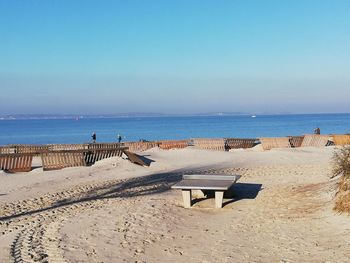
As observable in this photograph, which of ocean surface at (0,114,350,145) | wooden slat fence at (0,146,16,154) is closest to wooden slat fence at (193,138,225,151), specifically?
wooden slat fence at (0,146,16,154)

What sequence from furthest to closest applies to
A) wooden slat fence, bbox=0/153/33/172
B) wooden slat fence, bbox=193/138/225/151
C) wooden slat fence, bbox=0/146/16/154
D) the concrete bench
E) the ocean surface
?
the ocean surface
wooden slat fence, bbox=193/138/225/151
wooden slat fence, bbox=0/146/16/154
wooden slat fence, bbox=0/153/33/172
the concrete bench

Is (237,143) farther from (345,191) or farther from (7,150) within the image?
(345,191)

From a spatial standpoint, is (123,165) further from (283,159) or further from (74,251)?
(74,251)

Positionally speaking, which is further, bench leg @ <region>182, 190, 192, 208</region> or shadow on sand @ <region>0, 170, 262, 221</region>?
shadow on sand @ <region>0, 170, 262, 221</region>

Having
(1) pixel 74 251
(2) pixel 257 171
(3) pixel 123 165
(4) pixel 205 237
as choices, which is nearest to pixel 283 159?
(2) pixel 257 171

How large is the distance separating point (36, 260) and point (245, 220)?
427 centimetres

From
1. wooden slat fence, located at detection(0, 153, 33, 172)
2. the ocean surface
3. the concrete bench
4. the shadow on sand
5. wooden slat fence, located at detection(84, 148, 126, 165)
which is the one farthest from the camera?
the ocean surface

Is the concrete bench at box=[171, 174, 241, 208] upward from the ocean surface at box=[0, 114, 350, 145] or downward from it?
upward

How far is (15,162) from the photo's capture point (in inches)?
734

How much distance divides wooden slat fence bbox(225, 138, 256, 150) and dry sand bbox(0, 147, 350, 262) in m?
9.59

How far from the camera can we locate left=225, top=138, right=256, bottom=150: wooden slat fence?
1044 inches

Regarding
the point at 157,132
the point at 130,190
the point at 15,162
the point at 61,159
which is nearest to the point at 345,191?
the point at 130,190

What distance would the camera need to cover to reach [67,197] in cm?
1266

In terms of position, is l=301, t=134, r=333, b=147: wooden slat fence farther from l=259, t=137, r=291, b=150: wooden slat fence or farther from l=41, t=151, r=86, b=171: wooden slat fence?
l=41, t=151, r=86, b=171: wooden slat fence
